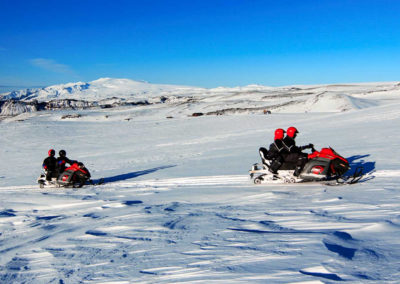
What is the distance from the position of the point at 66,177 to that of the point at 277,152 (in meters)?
6.42

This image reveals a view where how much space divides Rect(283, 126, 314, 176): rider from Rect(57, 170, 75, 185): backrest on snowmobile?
6445 millimetres

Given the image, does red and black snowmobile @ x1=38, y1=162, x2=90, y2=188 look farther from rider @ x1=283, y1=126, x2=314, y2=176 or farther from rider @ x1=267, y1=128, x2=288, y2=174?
rider @ x1=283, y1=126, x2=314, y2=176

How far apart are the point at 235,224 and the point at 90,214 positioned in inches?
118

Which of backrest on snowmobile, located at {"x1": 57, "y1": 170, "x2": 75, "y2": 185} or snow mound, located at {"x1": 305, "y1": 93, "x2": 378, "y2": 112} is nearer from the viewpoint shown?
backrest on snowmobile, located at {"x1": 57, "y1": 170, "x2": 75, "y2": 185}

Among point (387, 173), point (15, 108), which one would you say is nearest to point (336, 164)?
point (387, 173)

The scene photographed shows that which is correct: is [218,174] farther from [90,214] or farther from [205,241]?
[205,241]

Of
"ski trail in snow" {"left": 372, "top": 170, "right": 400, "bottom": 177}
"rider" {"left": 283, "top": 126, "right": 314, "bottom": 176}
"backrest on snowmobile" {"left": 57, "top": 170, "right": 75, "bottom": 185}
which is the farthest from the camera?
"backrest on snowmobile" {"left": 57, "top": 170, "right": 75, "bottom": 185}

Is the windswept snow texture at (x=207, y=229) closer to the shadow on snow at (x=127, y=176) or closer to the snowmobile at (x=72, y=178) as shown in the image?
the shadow on snow at (x=127, y=176)

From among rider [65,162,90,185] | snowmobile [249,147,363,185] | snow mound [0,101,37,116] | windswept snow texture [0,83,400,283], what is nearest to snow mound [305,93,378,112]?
windswept snow texture [0,83,400,283]

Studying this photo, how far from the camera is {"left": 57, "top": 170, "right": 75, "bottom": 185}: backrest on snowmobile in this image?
34.5ft

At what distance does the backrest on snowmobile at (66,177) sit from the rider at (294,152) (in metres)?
6.45

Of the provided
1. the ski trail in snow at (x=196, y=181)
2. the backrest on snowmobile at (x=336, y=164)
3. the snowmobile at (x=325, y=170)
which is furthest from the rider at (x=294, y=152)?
the ski trail in snow at (x=196, y=181)

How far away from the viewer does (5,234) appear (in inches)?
225

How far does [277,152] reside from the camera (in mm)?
8586
